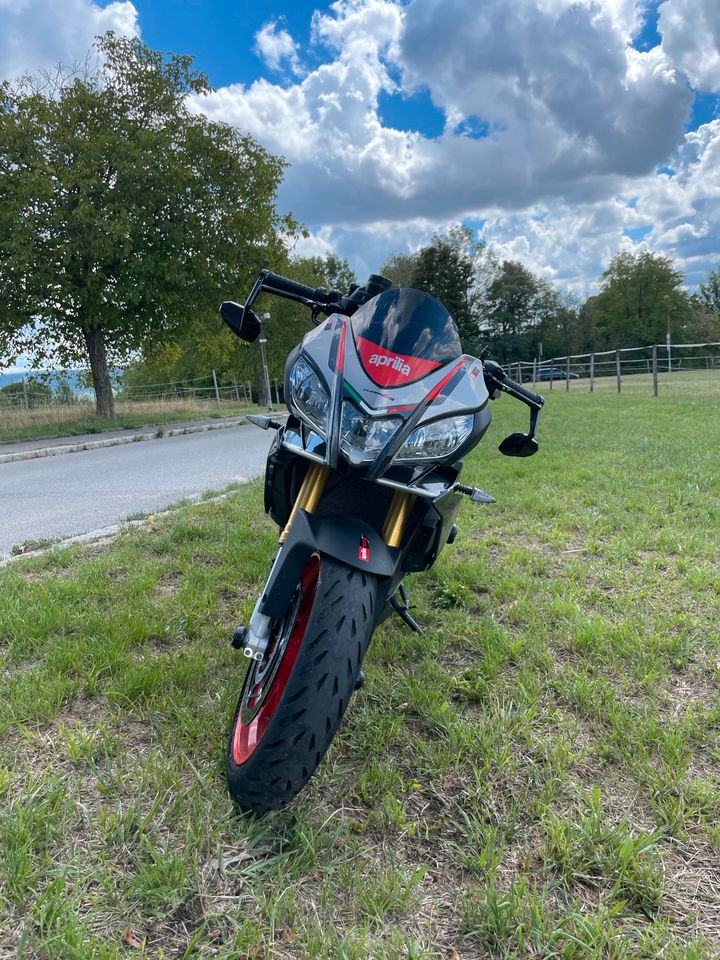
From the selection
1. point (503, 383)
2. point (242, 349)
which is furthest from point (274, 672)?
point (242, 349)

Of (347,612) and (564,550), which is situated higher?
(347,612)

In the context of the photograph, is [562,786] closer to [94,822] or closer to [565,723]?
[565,723]

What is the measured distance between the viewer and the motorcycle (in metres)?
1.41

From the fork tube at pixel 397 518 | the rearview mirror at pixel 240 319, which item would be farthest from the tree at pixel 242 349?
the fork tube at pixel 397 518

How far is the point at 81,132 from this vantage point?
1418 cm

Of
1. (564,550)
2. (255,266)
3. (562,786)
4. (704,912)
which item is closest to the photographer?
(704,912)

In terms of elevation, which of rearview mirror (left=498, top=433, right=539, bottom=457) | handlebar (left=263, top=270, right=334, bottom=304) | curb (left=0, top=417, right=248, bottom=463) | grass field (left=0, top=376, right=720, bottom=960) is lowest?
grass field (left=0, top=376, right=720, bottom=960)

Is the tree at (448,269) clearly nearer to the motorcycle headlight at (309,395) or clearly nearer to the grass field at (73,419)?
the grass field at (73,419)

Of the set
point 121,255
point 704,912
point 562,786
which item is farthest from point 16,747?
point 121,255

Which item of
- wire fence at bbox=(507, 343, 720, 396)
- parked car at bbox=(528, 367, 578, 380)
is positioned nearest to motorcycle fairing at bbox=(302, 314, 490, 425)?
wire fence at bbox=(507, 343, 720, 396)

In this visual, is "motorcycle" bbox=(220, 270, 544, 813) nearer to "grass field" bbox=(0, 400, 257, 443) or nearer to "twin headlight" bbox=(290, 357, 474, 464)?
"twin headlight" bbox=(290, 357, 474, 464)

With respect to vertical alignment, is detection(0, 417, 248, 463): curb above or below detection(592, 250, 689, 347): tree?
below

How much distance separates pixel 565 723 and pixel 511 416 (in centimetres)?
1211

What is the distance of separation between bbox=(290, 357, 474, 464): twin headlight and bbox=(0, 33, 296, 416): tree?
13650 millimetres
